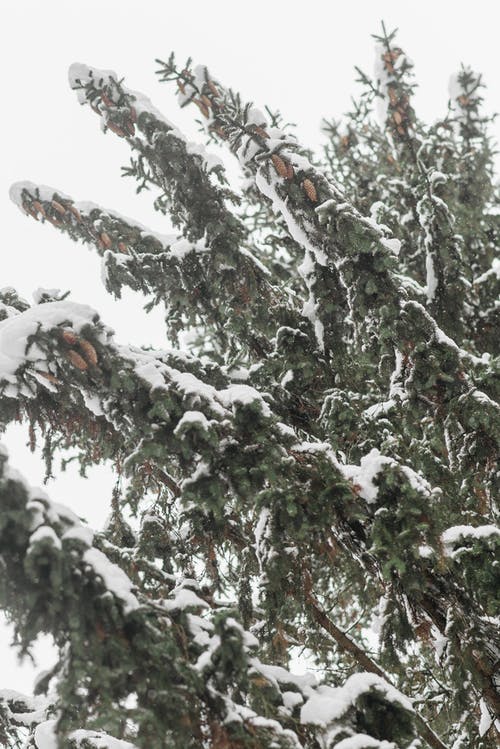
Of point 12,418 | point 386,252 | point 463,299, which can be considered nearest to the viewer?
point 12,418

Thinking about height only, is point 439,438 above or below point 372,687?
above

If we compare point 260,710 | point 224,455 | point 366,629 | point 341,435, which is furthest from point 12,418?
point 366,629

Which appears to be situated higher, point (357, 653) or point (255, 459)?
point (255, 459)

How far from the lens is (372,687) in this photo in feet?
12.3

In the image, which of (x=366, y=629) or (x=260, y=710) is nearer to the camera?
(x=260, y=710)

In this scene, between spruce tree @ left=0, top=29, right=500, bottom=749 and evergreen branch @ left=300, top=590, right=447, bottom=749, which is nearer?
spruce tree @ left=0, top=29, right=500, bottom=749

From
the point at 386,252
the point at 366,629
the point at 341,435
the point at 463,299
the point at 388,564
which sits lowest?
the point at 388,564

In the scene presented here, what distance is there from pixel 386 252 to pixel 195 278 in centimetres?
242

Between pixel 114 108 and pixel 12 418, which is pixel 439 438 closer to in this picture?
pixel 12 418

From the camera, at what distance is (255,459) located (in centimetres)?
451

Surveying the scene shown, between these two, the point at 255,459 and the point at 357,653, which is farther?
the point at 357,653

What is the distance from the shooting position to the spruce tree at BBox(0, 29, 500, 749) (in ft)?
11.0

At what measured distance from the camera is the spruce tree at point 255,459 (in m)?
3.34

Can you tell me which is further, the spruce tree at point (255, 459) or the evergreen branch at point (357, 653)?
the evergreen branch at point (357, 653)
